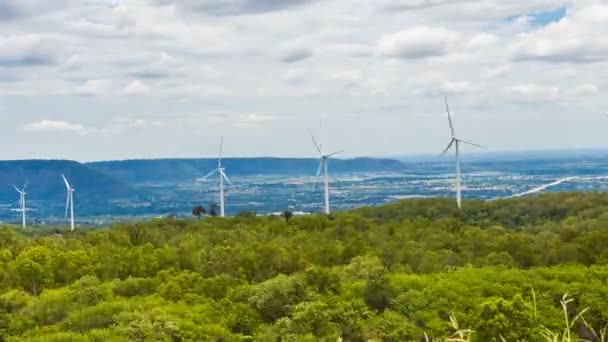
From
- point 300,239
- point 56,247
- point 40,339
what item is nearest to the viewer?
point 40,339

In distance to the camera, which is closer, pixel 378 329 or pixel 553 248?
pixel 378 329

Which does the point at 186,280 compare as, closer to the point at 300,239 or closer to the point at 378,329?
the point at 378,329

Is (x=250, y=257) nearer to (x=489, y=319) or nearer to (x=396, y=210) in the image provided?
(x=489, y=319)

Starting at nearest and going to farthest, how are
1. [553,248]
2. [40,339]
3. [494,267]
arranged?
[40,339], [494,267], [553,248]

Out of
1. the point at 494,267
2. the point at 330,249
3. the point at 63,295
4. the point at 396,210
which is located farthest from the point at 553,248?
the point at 396,210


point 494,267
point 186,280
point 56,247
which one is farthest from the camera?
point 56,247

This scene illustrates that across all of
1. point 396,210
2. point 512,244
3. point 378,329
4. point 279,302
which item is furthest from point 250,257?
point 396,210
